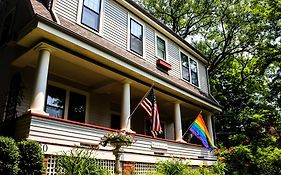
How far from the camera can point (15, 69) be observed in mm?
8422

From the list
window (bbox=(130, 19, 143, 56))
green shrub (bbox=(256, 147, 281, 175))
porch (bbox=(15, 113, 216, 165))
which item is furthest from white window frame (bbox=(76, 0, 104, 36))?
green shrub (bbox=(256, 147, 281, 175))

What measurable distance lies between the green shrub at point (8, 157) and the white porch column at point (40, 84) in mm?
1401

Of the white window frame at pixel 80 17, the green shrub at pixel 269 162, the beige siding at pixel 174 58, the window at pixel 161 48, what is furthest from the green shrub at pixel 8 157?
the green shrub at pixel 269 162

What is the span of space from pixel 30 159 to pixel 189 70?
1081 centimetres

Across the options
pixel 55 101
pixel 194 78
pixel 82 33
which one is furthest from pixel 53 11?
pixel 194 78

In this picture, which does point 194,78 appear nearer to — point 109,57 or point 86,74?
point 86,74

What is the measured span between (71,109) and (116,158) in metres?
3.76

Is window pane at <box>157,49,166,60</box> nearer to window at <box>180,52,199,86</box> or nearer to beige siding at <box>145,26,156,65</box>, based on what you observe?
beige siding at <box>145,26,156,65</box>

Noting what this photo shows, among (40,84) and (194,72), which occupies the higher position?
(194,72)

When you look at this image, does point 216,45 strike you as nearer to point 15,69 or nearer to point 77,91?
point 77,91

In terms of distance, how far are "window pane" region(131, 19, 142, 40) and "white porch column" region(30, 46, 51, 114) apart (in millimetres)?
4985

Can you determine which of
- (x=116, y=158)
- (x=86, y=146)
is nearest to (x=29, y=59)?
(x=86, y=146)

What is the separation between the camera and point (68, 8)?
27.5 feet

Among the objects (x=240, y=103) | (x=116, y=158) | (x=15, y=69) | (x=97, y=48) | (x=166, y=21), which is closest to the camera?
(x=116, y=158)
